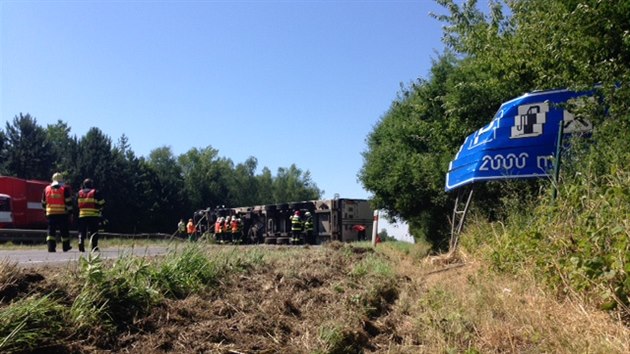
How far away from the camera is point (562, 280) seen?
15.2 feet

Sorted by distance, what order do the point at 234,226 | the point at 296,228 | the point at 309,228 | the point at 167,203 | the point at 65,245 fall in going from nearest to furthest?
1. the point at 65,245
2. the point at 296,228
3. the point at 309,228
4. the point at 234,226
5. the point at 167,203

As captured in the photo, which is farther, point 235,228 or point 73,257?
point 235,228

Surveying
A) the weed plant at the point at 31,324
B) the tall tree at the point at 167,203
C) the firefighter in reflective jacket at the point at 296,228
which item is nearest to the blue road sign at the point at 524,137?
the weed plant at the point at 31,324

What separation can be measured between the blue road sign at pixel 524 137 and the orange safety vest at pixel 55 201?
26.7ft

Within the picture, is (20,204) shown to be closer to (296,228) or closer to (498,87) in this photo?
(296,228)

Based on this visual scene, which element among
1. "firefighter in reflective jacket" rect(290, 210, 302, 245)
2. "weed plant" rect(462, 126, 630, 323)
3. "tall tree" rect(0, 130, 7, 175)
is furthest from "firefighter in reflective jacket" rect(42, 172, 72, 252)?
"tall tree" rect(0, 130, 7, 175)

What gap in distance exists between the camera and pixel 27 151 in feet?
176

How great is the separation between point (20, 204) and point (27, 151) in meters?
30.4

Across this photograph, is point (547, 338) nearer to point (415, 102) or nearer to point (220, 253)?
point (220, 253)

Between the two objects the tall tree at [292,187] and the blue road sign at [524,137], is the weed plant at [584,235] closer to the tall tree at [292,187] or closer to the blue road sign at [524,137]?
the blue road sign at [524,137]

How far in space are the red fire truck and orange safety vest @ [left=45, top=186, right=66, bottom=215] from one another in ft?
53.2

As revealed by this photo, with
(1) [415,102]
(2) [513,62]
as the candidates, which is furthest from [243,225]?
(2) [513,62]

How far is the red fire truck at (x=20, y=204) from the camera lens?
83.9ft

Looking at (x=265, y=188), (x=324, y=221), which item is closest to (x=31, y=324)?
(x=324, y=221)
